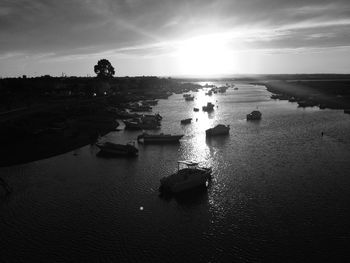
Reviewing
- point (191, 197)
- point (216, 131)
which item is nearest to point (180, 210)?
point (191, 197)

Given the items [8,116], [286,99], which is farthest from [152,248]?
[286,99]

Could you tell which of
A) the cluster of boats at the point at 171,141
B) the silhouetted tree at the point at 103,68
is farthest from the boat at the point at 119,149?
the silhouetted tree at the point at 103,68

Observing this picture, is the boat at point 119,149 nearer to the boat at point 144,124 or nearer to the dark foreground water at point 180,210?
the dark foreground water at point 180,210

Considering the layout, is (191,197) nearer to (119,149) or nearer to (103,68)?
(119,149)

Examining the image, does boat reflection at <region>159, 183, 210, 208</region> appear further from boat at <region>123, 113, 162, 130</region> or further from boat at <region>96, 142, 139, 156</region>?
boat at <region>123, 113, 162, 130</region>

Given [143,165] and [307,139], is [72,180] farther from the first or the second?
[307,139]

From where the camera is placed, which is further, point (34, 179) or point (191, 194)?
point (34, 179)

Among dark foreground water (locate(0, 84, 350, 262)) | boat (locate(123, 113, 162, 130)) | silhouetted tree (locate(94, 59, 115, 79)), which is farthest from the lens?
silhouetted tree (locate(94, 59, 115, 79))

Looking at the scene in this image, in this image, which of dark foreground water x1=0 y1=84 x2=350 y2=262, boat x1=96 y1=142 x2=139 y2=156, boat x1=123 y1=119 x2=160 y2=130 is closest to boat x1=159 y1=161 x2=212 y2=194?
dark foreground water x1=0 y1=84 x2=350 y2=262
